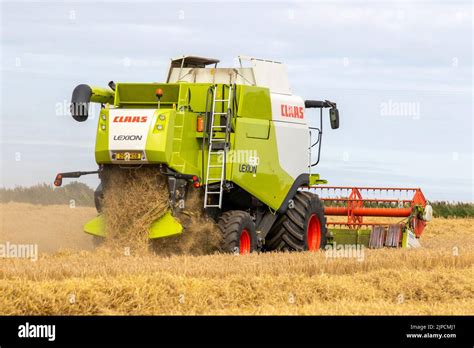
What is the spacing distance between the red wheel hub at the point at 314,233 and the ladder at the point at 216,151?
293 cm

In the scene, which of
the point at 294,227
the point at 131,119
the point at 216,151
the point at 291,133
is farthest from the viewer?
the point at 291,133

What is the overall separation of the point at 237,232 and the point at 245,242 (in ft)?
2.05

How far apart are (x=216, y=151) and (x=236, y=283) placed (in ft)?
12.9

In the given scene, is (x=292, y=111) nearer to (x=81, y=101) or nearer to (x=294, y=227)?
(x=294, y=227)

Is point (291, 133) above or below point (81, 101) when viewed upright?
below

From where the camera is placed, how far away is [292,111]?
16.5 meters

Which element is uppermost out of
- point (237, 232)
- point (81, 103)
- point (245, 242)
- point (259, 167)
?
point (81, 103)

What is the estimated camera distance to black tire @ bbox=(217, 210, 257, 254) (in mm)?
14273

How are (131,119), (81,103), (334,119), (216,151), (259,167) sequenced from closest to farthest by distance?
(131,119)
(81,103)
(216,151)
(259,167)
(334,119)

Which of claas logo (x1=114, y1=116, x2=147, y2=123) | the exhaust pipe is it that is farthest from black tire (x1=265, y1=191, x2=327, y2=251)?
the exhaust pipe

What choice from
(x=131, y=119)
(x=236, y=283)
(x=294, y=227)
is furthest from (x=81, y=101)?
(x=236, y=283)

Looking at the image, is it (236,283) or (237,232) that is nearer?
(236,283)

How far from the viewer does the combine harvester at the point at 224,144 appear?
1404 centimetres

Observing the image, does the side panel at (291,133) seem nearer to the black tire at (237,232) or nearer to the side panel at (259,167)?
the side panel at (259,167)
